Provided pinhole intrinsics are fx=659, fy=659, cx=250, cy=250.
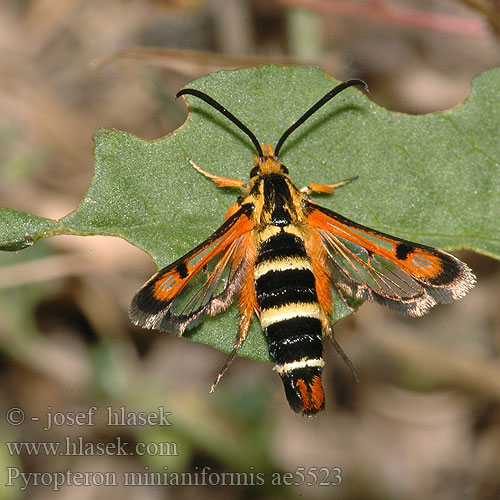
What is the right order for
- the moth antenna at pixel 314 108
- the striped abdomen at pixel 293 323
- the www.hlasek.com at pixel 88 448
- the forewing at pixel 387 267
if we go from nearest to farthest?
the striped abdomen at pixel 293 323 → the forewing at pixel 387 267 → the moth antenna at pixel 314 108 → the www.hlasek.com at pixel 88 448

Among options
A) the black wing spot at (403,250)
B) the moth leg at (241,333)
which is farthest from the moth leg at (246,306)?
the black wing spot at (403,250)

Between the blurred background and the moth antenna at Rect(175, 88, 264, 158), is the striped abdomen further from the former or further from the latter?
the blurred background

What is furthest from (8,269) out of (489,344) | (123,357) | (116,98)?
(489,344)

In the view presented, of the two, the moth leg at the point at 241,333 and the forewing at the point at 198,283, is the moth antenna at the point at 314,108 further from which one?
the moth leg at the point at 241,333

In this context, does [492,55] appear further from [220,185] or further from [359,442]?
[220,185]

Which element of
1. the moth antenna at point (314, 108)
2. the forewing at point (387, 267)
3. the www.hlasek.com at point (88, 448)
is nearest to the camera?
the forewing at point (387, 267)

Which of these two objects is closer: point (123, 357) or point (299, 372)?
point (299, 372)

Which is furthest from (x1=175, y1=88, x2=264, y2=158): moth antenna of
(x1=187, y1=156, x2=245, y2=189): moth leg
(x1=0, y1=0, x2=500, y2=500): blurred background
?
(x1=0, y1=0, x2=500, y2=500): blurred background
